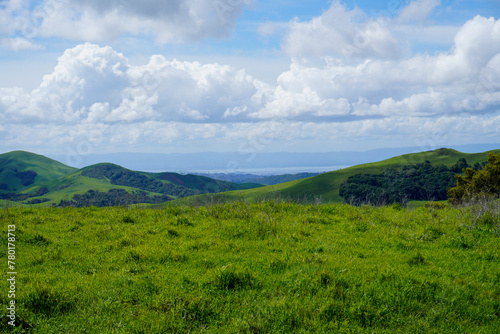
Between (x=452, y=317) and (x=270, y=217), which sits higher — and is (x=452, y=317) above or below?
below

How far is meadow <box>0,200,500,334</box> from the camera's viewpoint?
6.68 meters

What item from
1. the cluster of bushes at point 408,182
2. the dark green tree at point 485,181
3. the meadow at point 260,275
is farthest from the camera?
the cluster of bushes at point 408,182

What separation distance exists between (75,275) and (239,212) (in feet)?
23.4

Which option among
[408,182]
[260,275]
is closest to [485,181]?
[260,275]

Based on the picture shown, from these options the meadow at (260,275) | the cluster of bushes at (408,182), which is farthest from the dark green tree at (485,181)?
the cluster of bushes at (408,182)

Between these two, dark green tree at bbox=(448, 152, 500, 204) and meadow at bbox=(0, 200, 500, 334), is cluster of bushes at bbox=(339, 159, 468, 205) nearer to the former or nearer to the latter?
dark green tree at bbox=(448, 152, 500, 204)

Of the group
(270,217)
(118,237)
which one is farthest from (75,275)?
(270,217)

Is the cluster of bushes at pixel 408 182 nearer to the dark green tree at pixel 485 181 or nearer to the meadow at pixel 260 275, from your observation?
the dark green tree at pixel 485 181

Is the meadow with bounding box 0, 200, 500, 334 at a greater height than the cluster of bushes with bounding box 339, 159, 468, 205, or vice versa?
the meadow with bounding box 0, 200, 500, 334

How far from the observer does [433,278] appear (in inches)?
324

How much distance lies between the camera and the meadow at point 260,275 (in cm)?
668

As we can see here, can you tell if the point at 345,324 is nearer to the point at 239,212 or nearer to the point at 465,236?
the point at 465,236

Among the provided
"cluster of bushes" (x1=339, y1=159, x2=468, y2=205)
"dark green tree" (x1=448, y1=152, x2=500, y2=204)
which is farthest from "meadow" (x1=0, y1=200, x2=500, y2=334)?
"cluster of bushes" (x1=339, y1=159, x2=468, y2=205)

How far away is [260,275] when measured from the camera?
8.41 m
